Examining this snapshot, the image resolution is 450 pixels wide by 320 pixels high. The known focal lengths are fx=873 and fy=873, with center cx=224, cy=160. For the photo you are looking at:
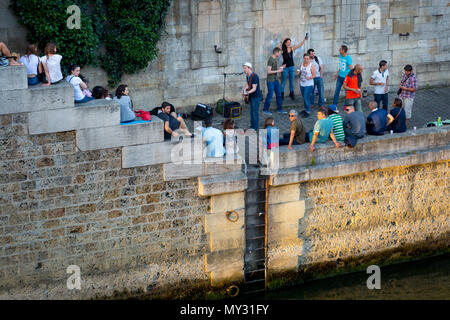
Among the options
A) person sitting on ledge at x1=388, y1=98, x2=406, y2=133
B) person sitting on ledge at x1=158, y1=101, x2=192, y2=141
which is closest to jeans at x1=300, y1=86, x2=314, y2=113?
person sitting on ledge at x1=388, y1=98, x2=406, y2=133

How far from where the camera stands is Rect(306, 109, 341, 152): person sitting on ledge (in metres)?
15.4

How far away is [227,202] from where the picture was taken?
49.3 feet

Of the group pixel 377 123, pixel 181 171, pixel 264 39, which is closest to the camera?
pixel 181 171

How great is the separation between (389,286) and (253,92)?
4550 mm

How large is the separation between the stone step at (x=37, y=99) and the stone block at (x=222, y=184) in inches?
105

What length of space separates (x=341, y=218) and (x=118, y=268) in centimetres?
433

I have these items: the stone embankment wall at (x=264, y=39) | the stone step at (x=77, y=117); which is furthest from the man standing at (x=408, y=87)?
the stone step at (x=77, y=117)

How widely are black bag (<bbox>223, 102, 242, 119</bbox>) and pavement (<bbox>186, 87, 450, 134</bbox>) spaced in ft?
0.43

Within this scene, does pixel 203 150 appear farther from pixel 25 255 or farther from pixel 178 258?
pixel 25 255

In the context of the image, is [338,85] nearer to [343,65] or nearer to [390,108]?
[343,65]

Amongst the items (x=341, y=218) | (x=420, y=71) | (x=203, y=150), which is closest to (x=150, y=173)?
(x=203, y=150)

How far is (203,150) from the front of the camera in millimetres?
14641

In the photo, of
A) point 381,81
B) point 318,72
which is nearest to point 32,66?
point 318,72

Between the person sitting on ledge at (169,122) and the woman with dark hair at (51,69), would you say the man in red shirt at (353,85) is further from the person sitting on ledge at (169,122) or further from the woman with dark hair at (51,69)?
the woman with dark hair at (51,69)
